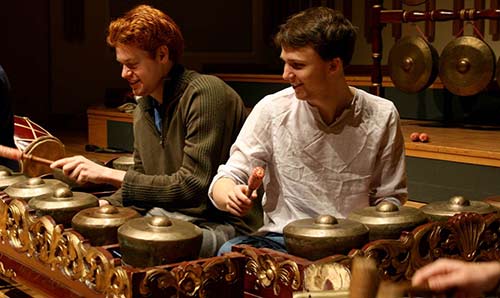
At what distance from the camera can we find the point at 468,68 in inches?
203

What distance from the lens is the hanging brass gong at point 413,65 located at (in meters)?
5.32

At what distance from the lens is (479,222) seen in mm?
2076

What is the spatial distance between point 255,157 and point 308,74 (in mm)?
262

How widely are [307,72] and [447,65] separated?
3.43 m

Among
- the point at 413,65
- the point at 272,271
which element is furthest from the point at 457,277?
the point at 413,65

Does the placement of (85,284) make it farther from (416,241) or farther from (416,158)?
(416,158)

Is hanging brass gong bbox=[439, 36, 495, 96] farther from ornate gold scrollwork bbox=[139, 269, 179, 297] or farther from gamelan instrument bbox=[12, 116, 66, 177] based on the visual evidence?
ornate gold scrollwork bbox=[139, 269, 179, 297]

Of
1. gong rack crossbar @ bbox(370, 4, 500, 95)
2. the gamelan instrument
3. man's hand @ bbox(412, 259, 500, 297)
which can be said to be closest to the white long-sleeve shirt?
Result: the gamelan instrument

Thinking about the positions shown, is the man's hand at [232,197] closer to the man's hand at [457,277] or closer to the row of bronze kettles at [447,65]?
the man's hand at [457,277]

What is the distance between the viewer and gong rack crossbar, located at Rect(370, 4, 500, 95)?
15.6ft

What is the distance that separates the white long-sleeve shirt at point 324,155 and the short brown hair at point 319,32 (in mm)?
155

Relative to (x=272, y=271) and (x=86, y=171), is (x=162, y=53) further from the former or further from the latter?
(x=272, y=271)

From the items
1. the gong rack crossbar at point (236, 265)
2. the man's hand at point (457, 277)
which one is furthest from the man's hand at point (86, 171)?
the man's hand at point (457, 277)

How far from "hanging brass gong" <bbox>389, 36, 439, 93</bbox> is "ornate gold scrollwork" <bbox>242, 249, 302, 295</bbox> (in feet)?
11.6
